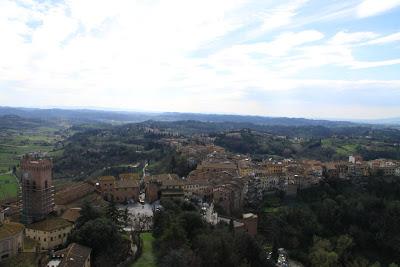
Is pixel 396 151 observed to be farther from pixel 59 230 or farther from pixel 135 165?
pixel 59 230

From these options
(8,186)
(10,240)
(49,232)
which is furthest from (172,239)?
(8,186)

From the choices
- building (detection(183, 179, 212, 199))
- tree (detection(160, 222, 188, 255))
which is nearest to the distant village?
building (detection(183, 179, 212, 199))

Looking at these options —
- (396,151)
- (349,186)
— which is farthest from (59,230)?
(396,151)

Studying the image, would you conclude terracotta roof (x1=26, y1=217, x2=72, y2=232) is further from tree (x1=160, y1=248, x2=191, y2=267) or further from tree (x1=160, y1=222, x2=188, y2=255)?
tree (x1=160, y1=248, x2=191, y2=267)

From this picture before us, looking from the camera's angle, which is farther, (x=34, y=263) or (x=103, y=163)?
(x=103, y=163)

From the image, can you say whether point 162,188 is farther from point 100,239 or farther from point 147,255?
point 100,239

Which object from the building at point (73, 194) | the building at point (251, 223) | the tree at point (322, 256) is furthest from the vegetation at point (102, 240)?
the tree at point (322, 256)

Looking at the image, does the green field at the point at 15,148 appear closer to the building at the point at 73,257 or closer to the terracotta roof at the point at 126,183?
the terracotta roof at the point at 126,183
